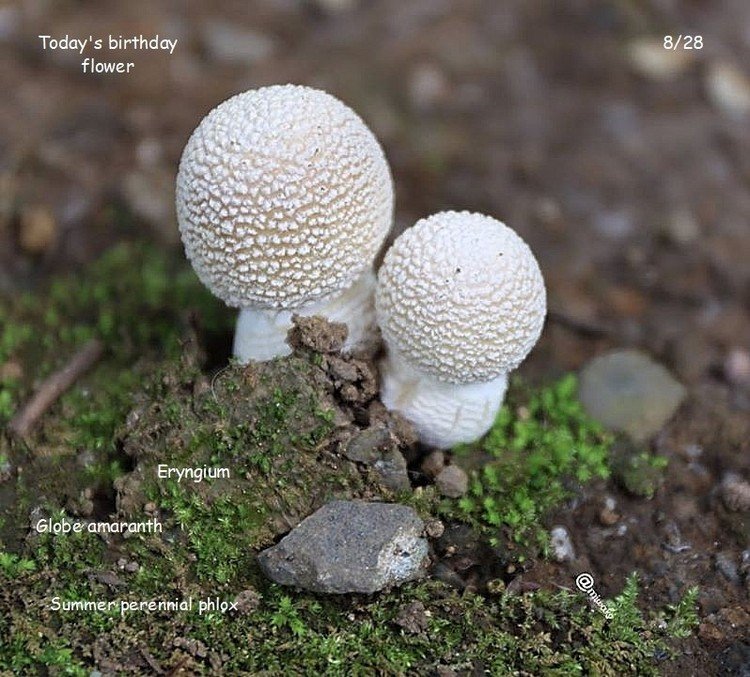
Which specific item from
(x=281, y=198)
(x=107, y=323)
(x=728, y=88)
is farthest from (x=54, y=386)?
(x=728, y=88)

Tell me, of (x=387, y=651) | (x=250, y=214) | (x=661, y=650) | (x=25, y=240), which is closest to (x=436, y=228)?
(x=250, y=214)

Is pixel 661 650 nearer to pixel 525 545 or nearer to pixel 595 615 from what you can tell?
pixel 595 615

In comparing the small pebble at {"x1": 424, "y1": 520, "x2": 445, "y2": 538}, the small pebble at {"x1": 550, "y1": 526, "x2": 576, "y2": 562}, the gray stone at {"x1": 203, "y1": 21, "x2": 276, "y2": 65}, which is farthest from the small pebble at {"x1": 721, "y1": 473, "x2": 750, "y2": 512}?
the gray stone at {"x1": 203, "y1": 21, "x2": 276, "y2": 65}

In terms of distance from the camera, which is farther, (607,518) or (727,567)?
(607,518)

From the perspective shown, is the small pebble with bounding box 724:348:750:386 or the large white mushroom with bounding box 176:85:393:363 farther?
the small pebble with bounding box 724:348:750:386

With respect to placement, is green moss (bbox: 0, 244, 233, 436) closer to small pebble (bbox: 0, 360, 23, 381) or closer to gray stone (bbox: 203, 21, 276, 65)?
small pebble (bbox: 0, 360, 23, 381)

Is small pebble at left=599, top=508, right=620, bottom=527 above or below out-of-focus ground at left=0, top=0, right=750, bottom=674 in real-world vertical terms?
below

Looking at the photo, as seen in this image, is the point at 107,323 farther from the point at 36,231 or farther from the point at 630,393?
the point at 630,393
